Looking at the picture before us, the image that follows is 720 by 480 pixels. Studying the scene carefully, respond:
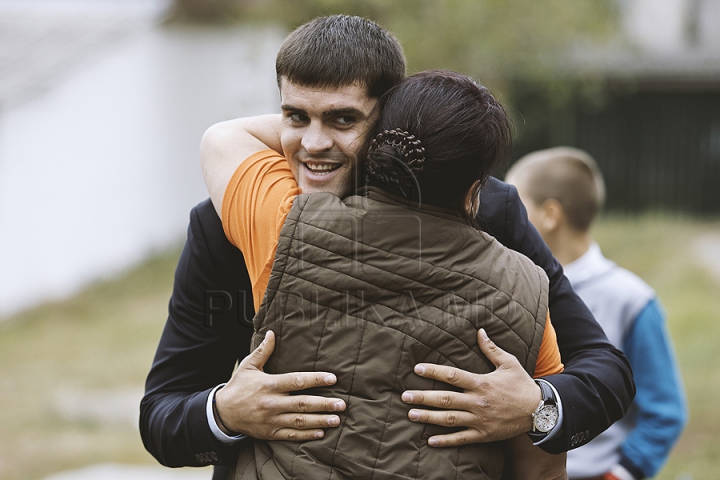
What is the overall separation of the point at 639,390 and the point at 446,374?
1.60m

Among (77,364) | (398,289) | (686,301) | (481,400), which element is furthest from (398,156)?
(686,301)

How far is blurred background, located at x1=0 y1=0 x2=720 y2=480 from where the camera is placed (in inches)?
289

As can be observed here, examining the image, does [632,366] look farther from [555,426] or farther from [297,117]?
[297,117]

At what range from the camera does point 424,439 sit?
1550mm

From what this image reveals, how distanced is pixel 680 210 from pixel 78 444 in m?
11.9

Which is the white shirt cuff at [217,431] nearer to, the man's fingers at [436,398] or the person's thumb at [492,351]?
the man's fingers at [436,398]

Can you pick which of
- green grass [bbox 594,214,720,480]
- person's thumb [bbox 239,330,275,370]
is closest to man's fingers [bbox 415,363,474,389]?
person's thumb [bbox 239,330,275,370]

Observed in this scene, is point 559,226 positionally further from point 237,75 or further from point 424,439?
point 237,75

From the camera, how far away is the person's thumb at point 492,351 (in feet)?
5.15

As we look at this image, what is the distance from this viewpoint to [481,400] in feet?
5.21

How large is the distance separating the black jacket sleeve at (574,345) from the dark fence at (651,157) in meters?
13.1

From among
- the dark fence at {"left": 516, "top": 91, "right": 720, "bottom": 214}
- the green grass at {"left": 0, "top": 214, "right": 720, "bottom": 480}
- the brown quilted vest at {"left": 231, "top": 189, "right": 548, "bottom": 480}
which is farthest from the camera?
the dark fence at {"left": 516, "top": 91, "right": 720, "bottom": 214}

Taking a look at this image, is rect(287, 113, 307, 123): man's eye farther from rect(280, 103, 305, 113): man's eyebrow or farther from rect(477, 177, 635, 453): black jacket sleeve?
rect(477, 177, 635, 453): black jacket sleeve

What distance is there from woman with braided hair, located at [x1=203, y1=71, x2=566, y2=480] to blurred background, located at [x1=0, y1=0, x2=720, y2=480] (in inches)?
190
